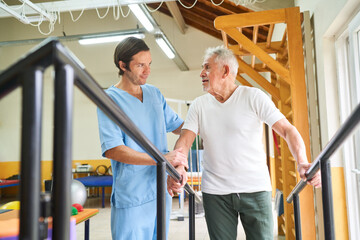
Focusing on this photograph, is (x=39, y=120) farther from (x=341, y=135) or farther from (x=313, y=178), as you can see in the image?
(x=313, y=178)

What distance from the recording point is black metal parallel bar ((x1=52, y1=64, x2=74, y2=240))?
474 millimetres

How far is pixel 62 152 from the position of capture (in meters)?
0.48

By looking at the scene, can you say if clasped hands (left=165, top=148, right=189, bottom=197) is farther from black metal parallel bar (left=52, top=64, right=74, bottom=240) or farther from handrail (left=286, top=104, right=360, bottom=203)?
black metal parallel bar (left=52, top=64, right=74, bottom=240)

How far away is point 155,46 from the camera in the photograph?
863cm

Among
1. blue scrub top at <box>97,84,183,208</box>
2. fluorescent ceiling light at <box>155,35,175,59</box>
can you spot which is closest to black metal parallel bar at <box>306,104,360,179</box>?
blue scrub top at <box>97,84,183,208</box>

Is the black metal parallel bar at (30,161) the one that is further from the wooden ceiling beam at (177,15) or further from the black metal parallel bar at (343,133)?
the wooden ceiling beam at (177,15)

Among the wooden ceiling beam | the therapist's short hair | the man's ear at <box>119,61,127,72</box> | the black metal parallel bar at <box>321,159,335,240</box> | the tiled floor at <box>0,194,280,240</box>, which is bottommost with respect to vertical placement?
the tiled floor at <box>0,194,280,240</box>

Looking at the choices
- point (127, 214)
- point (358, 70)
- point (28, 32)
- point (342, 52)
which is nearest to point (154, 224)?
point (127, 214)

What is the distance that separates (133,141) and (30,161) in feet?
3.53

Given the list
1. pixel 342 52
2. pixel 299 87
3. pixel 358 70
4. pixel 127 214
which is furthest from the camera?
pixel 299 87

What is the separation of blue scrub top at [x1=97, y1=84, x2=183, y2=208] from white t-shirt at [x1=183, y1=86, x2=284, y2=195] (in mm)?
294

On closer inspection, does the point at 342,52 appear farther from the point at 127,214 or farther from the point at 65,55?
the point at 65,55

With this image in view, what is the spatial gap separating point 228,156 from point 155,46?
7.30 m

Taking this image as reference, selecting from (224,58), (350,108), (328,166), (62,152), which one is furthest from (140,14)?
(62,152)
